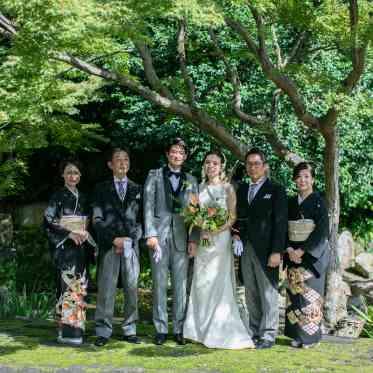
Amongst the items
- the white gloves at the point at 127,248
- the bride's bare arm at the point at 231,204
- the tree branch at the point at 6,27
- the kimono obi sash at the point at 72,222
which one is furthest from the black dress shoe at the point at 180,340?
the tree branch at the point at 6,27

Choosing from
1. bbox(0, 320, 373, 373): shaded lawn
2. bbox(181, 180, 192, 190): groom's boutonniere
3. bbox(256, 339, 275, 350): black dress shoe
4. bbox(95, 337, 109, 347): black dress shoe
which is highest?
bbox(181, 180, 192, 190): groom's boutonniere

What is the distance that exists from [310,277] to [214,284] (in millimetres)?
873

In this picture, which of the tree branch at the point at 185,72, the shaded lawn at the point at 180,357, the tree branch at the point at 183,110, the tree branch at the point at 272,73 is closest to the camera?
the shaded lawn at the point at 180,357

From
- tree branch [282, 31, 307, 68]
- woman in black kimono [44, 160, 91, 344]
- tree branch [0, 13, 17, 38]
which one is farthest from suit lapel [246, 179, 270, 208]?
tree branch [0, 13, 17, 38]

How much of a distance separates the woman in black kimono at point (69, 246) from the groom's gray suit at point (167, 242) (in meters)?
0.66

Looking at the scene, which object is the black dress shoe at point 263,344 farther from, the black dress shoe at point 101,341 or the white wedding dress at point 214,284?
the black dress shoe at point 101,341

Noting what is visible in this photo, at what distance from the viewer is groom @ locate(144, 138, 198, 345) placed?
21.3 ft

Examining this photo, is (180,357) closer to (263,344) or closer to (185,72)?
(263,344)

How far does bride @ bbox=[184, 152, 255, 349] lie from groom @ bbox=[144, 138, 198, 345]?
10cm

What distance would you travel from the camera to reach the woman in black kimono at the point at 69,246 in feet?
21.4

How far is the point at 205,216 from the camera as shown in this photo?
20.7ft

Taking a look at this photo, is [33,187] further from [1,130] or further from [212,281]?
[212,281]

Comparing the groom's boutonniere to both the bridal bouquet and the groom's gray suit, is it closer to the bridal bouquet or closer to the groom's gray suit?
the groom's gray suit

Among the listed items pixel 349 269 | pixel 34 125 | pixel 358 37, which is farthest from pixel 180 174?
pixel 349 269
